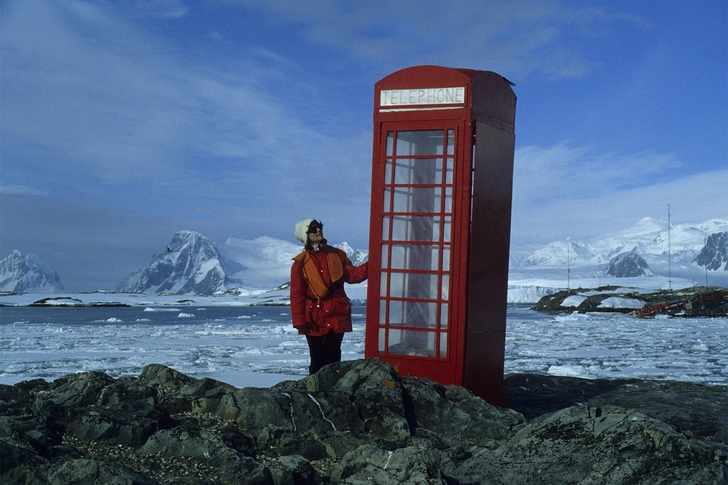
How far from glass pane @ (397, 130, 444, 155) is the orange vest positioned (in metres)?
1.16

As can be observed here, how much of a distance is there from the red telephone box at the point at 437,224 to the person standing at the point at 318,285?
27 cm

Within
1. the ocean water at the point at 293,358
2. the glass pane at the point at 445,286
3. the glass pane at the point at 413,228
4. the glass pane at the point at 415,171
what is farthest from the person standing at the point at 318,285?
the ocean water at the point at 293,358

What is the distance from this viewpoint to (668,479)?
148 inches

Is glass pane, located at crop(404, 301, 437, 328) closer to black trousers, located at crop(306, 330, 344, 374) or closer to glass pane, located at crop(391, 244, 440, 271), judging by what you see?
glass pane, located at crop(391, 244, 440, 271)

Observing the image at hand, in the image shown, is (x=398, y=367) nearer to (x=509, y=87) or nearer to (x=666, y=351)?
(x=509, y=87)

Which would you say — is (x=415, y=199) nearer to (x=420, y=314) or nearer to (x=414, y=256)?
(x=414, y=256)

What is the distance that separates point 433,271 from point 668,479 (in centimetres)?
294

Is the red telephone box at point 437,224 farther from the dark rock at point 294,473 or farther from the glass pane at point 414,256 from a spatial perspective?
the dark rock at point 294,473

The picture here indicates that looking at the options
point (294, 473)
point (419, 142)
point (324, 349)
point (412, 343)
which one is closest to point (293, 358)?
point (324, 349)

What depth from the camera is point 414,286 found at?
6.43 metres

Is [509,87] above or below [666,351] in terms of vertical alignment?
above

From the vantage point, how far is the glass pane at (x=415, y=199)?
252 inches

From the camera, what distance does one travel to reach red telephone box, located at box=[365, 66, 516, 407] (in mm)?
6230

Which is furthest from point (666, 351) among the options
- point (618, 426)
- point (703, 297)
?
point (703, 297)
